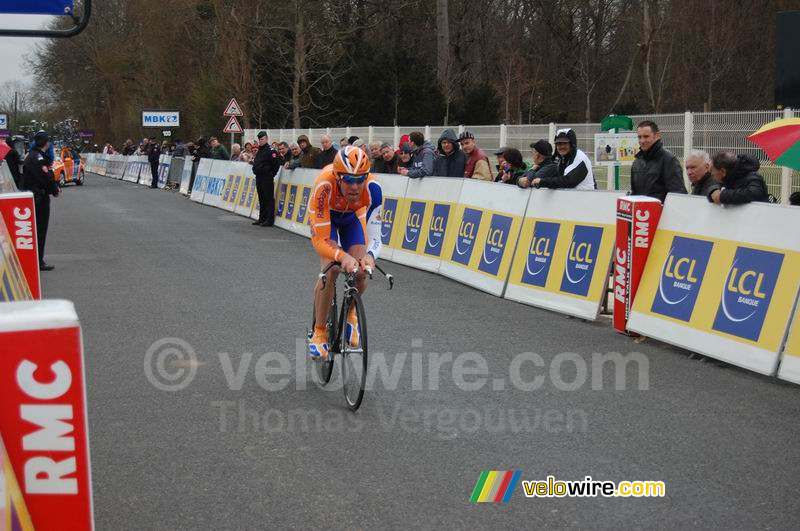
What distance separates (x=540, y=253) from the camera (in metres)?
11.7

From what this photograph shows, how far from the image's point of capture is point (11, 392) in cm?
313

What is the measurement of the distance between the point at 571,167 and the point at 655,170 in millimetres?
1472

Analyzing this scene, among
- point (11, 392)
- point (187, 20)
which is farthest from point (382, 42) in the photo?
point (11, 392)

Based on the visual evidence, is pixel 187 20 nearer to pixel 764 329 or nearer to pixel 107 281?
pixel 107 281

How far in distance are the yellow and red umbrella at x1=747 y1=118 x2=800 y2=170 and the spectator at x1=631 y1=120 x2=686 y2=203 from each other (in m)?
1.12

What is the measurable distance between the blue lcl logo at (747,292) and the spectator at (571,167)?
10.6 ft

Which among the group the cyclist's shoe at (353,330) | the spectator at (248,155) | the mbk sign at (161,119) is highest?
the mbk sign at (161,119)

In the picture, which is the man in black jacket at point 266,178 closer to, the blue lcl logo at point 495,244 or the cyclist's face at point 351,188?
the blue lcl logo at point 495,244

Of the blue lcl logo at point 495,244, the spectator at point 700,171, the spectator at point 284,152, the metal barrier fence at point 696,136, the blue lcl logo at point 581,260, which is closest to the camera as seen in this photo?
the spectator at point 700,171

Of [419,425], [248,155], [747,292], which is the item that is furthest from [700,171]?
[248,155]

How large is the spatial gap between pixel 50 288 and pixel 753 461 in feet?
31.4

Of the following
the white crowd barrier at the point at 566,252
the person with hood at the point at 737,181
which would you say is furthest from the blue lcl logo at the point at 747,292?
the white crowd barrier at the point at 566,252

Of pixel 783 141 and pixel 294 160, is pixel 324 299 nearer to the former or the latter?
pixel 783 141

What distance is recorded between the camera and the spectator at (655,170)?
10.3m
